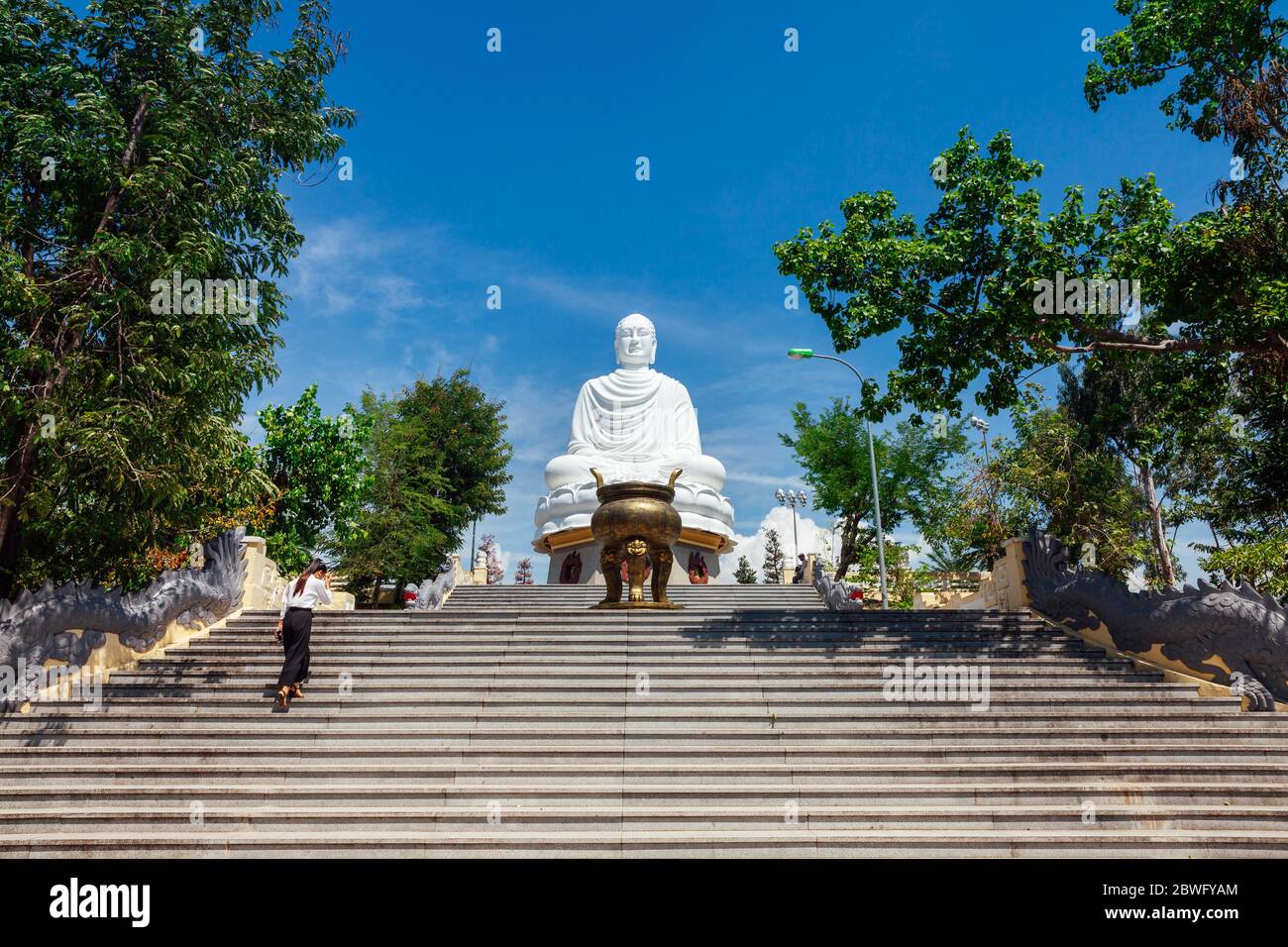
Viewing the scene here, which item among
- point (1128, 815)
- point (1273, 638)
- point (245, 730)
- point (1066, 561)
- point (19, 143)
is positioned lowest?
point (1128, 815)

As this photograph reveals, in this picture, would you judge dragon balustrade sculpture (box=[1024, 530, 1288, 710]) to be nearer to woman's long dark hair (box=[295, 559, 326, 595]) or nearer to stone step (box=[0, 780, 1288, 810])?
stone step (box=[0, 780, 1288, 810])

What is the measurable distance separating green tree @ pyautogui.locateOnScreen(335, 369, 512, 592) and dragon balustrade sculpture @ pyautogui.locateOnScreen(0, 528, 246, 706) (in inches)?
363

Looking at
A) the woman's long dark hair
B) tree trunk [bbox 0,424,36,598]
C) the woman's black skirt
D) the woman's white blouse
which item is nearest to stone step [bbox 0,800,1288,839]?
the woman's black skirt

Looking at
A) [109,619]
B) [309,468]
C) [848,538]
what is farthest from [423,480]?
[109,619]

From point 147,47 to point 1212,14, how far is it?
12443mm

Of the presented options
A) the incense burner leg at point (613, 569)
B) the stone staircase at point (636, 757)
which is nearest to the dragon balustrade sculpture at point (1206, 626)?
the stone staircase at point (636, 757)

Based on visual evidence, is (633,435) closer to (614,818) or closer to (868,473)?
(868,473)

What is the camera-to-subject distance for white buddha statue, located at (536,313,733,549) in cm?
2108

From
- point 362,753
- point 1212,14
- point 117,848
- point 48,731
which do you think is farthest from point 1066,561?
point 48,731

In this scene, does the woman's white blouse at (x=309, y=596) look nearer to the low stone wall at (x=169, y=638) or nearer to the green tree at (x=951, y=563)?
the low stone wall at (x=169, y=638)

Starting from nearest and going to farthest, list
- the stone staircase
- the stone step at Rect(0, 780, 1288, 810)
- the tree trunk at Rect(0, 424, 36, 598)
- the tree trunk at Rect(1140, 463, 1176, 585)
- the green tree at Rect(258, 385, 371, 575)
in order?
1. the stone staircase
2. the stone step at Rect(0, 780, 1288, 810)
3. the tree trunk at Rect(0, 424, 36, 598)
4. the green tree at Rect(258, 385, 371, 575)
5. the tree trunk at Rect(1140, 463, 1176, 585)

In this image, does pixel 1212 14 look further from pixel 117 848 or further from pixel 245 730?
pixel 117 848

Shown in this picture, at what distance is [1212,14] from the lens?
31.3 feet

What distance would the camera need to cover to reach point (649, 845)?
18.6ft
